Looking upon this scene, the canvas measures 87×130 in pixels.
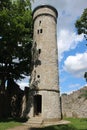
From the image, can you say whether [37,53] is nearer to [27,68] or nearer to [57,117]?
[27,68]

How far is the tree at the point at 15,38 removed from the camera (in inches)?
902

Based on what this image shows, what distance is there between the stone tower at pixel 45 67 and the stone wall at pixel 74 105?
1.89 meters

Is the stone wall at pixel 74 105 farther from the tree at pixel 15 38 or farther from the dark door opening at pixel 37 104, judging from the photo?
the tree at pixel 15 38

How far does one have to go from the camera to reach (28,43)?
30578 mm

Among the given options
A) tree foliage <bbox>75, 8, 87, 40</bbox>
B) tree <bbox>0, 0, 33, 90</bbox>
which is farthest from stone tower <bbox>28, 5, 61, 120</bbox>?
tree foliage <bbox>75, 8, 87, 40</bbox>

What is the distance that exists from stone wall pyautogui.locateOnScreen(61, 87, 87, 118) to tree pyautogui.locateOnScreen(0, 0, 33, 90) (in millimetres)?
7003

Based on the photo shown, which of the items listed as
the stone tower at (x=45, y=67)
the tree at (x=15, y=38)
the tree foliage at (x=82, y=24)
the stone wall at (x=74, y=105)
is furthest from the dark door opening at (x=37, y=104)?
the tree foliage at (x=82, y=24)

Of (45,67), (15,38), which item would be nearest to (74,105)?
(45,67)

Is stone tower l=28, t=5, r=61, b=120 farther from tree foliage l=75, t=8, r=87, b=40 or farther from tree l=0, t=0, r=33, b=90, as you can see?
tree foliage l=75, t=8, r=87, b=40

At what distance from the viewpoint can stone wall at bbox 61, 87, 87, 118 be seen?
86.7 feet

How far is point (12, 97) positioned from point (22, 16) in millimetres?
11091

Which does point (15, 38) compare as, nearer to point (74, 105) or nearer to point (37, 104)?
point (37, 104)

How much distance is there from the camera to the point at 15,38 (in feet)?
80.6

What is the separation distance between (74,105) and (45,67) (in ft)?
17.8
